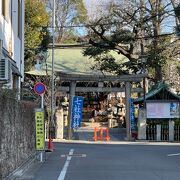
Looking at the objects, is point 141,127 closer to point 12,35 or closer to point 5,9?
point 12,35

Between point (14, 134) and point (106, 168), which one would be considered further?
point (106, 168)

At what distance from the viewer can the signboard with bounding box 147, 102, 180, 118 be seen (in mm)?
33906

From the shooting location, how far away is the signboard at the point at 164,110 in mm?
33906

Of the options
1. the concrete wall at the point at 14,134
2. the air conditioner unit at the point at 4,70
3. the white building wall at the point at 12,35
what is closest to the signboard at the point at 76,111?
the white building wall at the point at 12,35

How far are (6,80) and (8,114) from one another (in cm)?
285

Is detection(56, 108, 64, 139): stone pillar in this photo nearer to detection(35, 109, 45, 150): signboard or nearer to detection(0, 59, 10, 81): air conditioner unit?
detection(35, 109, 45, 150): signboard

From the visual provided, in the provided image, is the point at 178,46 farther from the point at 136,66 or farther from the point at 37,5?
the point at 37,5

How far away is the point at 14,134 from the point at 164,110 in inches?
835

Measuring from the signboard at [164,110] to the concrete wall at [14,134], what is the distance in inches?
642

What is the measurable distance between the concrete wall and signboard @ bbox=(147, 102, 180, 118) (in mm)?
16313

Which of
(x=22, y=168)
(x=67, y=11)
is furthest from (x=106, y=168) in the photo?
(x=67, y=11)

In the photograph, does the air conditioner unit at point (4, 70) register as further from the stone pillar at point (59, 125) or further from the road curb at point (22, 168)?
the stone pillar at point (59, 125)

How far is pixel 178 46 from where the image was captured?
38.2m

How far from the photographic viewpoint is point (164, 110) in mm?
34031
